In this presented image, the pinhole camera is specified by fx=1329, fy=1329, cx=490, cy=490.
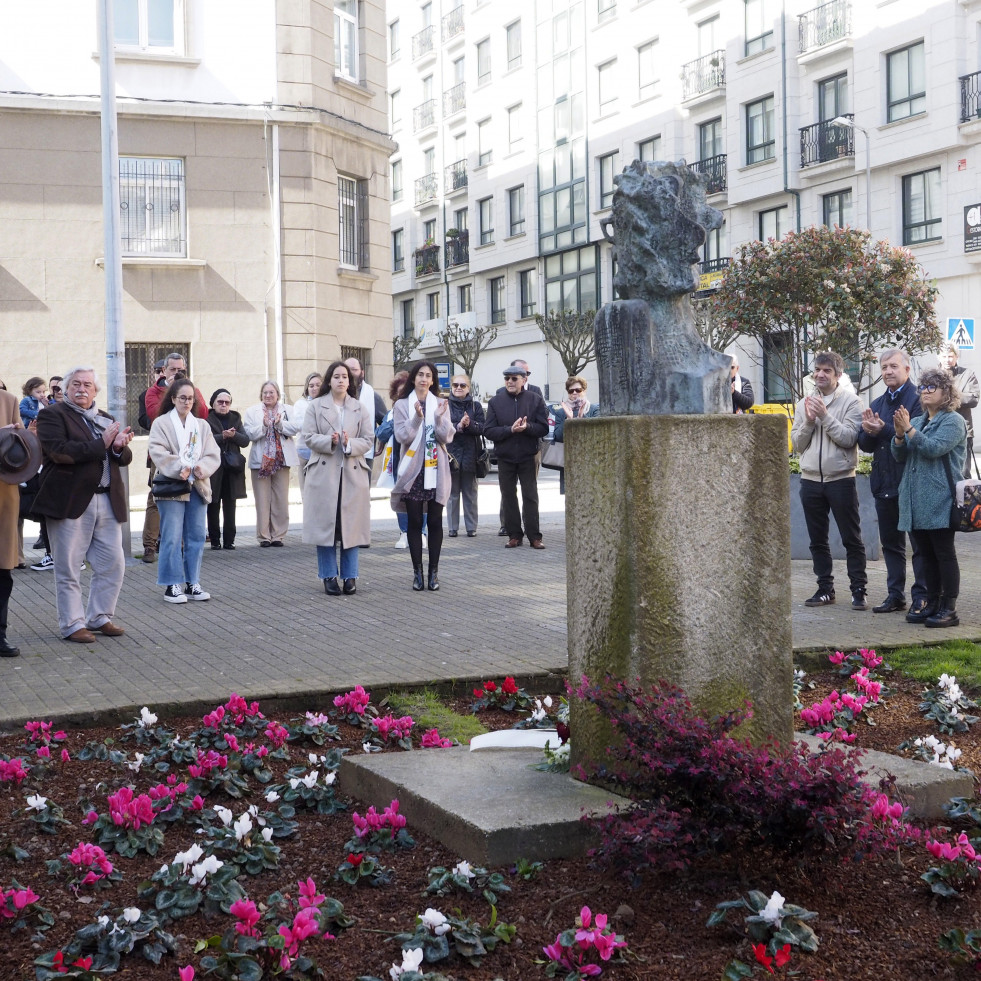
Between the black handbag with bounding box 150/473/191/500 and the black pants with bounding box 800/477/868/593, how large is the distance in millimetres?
5159

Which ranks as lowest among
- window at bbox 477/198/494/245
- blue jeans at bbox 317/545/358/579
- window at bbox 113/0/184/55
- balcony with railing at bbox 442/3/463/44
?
blue jeans at bbox 317/545/358/579

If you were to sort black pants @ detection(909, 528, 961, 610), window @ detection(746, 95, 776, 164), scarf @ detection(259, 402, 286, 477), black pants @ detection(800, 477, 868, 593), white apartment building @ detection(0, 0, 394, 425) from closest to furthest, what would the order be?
black pants @ detection(909, 528, 961, 610)
black pants @ detection(800, 477, 868, 593)
scarf @ detection(259, 402, 286, 477)
white apartment building @ detection(0, 0, 394, 425)
window @ detection(746, 95, 776, 164)

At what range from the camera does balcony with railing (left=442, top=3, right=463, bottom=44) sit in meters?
58.5

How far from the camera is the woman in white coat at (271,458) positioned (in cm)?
1562

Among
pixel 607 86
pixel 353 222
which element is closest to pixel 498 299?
pixel 607 86

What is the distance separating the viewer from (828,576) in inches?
417

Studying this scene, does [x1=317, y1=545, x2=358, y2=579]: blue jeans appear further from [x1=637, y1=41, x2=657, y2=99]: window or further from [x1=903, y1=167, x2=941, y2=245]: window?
[x1=637, y1=41, x2=657, y2=99]: window

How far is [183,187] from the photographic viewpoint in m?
24.1

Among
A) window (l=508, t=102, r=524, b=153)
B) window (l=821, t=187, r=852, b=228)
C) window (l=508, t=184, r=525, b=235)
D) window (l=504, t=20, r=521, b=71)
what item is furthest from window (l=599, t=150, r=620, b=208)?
window (l=821, t=187, r=852, b=228)

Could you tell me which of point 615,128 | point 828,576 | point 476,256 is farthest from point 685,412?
point 476,256

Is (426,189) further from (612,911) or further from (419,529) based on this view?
(612,911)

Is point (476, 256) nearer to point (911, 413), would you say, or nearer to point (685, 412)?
point (911, 413)

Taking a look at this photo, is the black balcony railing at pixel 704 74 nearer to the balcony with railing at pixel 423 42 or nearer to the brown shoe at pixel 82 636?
the balcony with railing at pixel 423 42

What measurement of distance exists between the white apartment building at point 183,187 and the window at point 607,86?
25.5m
